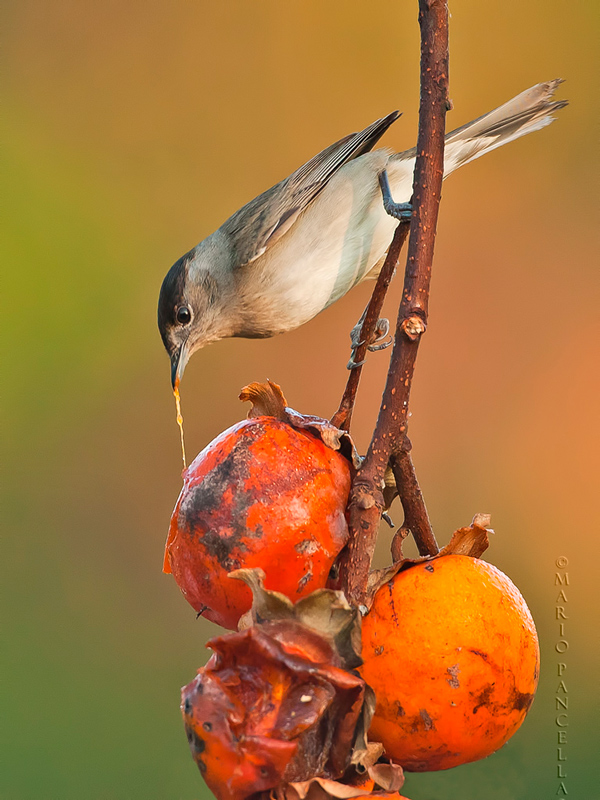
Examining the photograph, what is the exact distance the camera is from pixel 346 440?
0.86 metres

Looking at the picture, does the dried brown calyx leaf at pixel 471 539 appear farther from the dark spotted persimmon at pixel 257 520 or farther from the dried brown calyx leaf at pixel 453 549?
the dark spotted persimmon at pixel 257 520

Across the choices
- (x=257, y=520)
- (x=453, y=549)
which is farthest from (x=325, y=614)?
(x=453, y=549)

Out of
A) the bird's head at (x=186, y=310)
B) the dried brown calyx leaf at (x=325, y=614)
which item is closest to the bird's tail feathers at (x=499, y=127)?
the bird's head at (x=186, y=310)

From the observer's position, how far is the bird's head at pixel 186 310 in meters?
2.19

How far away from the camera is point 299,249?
220 centimetres

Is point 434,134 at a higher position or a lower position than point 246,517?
higher

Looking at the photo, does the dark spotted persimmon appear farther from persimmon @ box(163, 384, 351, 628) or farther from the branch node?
the branch node

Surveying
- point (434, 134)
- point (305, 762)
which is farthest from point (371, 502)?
point (434, 134)

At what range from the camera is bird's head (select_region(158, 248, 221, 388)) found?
7.17 feet

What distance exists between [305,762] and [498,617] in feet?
0.84

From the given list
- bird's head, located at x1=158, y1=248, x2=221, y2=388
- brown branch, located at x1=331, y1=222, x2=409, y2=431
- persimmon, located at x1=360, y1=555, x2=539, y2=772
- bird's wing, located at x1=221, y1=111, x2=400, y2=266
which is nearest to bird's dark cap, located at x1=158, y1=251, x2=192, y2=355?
bird's head, located at x1=158, y1=248, x2=221, y2=388

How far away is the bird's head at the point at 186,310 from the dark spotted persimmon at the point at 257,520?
139 centimetres

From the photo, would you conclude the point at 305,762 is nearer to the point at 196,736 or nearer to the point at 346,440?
the point at 196,736

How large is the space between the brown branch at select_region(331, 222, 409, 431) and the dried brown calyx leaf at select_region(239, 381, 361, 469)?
0.04 metres
